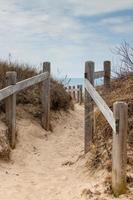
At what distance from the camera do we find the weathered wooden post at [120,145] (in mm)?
6793

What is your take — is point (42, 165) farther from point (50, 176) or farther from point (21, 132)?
point (21, 132)

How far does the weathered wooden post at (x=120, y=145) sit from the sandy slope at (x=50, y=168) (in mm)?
257

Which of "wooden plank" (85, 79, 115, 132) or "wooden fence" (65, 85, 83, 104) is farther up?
"wooden plank" (85, 79, 115, 132)

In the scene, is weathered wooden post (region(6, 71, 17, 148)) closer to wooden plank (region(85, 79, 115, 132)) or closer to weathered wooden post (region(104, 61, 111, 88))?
wooden plank (region(85, 79, 115, 132))

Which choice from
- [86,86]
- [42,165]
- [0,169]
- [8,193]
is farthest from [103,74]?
[8,193]

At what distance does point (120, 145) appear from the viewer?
680cm

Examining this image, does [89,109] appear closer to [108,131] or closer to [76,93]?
[108,131]

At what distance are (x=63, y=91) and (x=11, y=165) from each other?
5.43 metres

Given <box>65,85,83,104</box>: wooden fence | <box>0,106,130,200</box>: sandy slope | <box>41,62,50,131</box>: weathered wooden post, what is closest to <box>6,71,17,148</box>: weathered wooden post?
<box>0,106,130,200</box>: sandy slope

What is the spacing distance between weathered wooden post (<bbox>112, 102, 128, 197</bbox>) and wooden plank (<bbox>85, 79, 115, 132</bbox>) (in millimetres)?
142

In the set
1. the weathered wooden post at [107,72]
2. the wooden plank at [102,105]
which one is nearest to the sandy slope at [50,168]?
the wooden plank at [102,105]

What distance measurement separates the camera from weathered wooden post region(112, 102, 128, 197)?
6.79 meters

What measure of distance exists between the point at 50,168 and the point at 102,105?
236cm

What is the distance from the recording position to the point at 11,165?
9.44 metres
